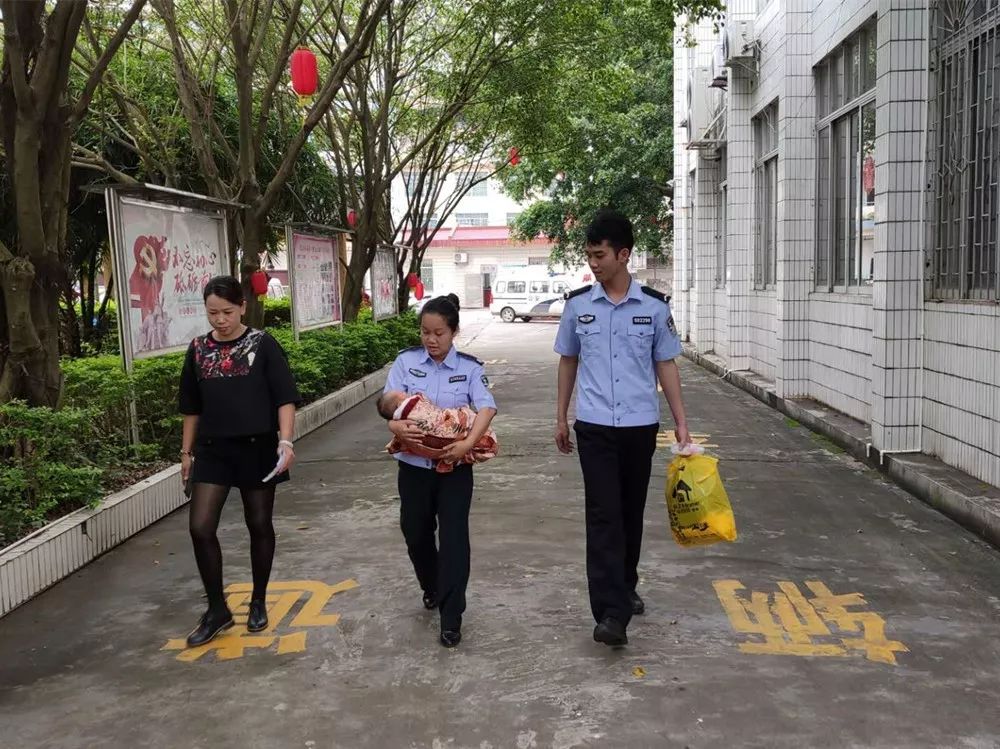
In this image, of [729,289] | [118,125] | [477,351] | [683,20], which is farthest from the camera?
[477,351]

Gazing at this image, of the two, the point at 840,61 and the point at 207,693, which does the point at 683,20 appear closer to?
the point at 840,61

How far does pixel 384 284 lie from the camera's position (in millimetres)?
18812

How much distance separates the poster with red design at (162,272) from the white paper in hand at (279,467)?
144 inches

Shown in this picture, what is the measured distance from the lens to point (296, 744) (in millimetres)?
3379

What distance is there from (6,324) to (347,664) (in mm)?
4016

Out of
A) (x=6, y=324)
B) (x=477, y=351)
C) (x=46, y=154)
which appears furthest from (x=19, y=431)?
(x=477, y=351)

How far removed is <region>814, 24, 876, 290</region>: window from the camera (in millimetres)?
9516

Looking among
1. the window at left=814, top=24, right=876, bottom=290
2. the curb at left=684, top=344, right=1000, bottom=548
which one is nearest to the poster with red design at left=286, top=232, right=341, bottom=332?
the curb at left=684, top=344, right=1000, bottom=548

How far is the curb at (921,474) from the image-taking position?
5930 mm

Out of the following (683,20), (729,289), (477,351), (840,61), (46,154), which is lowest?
(477,351)

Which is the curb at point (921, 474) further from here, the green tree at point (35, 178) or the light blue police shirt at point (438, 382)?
the green tree at point (35, 178)

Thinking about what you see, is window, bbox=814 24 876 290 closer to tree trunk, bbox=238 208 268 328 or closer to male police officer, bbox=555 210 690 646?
male police officer, bbox=555 210 690 646

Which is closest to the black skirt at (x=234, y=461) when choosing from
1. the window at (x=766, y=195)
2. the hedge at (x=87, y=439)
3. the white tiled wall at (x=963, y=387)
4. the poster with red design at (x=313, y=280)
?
the hedge at (x=87, y=439)

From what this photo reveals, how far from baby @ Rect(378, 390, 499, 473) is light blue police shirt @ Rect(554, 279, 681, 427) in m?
0.51
